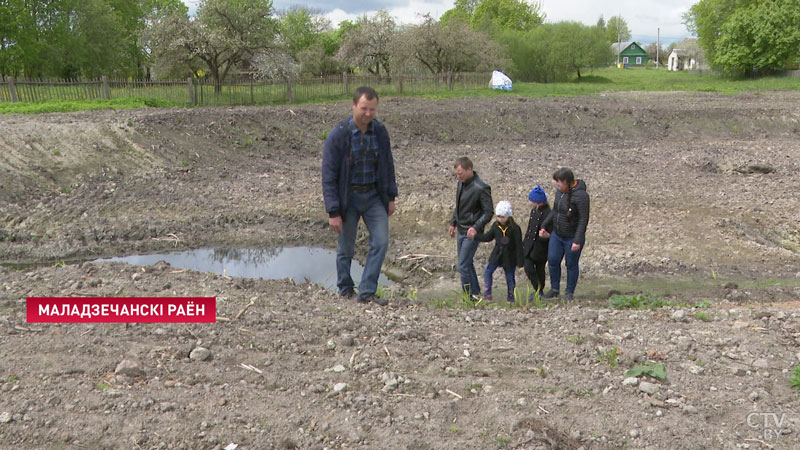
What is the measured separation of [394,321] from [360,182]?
143 centimetres

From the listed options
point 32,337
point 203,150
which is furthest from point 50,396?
point 203,150

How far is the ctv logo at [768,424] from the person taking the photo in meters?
3.41

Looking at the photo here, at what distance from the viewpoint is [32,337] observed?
182 inches

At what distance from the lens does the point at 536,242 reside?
6.82 m

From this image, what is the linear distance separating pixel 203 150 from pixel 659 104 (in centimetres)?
1778

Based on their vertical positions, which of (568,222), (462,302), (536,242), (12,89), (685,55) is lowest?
(462,302)

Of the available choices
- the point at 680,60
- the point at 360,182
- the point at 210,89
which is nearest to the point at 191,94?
the point at 210,89

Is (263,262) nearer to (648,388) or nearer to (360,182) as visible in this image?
(360,182)

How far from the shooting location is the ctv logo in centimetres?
341

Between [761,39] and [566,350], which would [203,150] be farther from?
[761,39]

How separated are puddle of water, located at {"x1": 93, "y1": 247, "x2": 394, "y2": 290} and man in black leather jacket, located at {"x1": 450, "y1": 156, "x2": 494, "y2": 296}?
167 cm

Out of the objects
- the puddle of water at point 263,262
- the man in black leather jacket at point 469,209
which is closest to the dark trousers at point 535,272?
the man in black leather jacket at point 469,209

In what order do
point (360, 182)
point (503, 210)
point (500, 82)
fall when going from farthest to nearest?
point (500, 82) → point (503, 210) → point (360, 182)

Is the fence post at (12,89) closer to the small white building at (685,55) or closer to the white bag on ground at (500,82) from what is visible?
the white bag on ground at (500,82)
